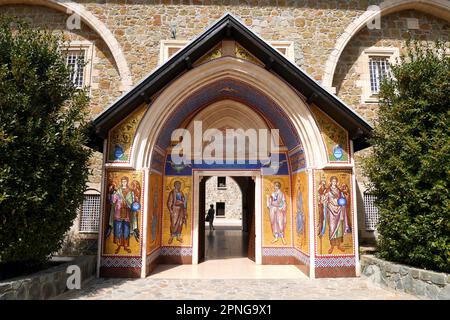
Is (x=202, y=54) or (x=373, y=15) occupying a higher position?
(x=373, y=15)

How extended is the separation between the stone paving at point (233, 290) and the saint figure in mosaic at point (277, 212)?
1.91m

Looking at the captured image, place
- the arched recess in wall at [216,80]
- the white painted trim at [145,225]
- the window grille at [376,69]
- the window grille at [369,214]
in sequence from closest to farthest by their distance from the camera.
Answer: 1. the white painted trim at [145,225]
2. the arched recess in wall at [216,80]
3. the window grille at [369,214]
4. the window grille at [376,69]

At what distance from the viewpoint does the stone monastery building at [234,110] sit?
7098 mm

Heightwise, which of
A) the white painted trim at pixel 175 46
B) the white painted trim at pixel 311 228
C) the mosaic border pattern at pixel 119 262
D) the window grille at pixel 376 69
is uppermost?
the white painted trim at pixel 175 46

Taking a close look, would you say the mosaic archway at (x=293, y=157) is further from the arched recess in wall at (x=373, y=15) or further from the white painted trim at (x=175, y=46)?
the arched recess in wall at (x=373, y=15)

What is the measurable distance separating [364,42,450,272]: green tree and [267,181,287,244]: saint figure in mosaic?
2678 mm

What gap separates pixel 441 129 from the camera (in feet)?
18.9

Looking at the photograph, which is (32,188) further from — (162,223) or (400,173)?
(400,173)

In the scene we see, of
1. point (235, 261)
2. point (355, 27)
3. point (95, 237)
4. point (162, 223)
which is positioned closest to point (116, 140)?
point (162, 223)

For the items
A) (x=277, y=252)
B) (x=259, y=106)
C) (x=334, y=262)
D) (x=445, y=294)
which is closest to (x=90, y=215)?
(x=277, y=252)

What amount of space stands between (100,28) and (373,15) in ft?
33.5

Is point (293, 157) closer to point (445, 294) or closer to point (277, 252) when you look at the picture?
point (277, 252)

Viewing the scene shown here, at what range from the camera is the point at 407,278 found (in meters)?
5.83

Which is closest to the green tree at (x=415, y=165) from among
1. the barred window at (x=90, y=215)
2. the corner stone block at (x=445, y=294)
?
the corner stone block at (x=445, y=294)
